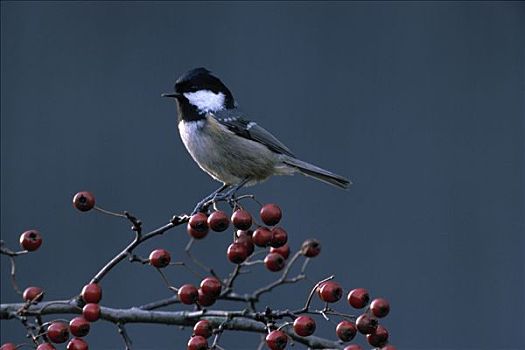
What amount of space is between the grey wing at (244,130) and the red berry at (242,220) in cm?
81

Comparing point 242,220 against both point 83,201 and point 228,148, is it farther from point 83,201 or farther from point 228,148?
point 228,148

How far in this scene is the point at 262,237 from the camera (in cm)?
150

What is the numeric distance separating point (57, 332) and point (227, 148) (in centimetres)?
94

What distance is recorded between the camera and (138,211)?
3.63m

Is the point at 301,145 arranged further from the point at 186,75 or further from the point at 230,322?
the point at 230,322

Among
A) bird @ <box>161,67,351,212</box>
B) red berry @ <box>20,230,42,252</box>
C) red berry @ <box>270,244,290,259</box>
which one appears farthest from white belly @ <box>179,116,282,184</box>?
red berry @ <box>20,230,42,252</box>

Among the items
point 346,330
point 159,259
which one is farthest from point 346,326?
point 159,259

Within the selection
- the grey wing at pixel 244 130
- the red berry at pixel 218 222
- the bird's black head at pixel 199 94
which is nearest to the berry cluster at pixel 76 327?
the red berry at pixel 218 222

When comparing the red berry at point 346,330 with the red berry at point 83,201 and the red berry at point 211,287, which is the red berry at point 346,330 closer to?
the red berry at point 211,287

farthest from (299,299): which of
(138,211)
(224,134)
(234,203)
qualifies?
(234,203)

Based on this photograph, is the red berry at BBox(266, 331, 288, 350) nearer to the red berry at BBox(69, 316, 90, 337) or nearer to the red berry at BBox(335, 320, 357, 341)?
the red berry at BBox(335, 320, 357, 341)

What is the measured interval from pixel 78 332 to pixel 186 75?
89cm

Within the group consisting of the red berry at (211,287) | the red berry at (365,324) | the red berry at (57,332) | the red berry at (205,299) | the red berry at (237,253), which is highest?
the red berry at (237,253)

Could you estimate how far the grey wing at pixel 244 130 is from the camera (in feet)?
7.60
